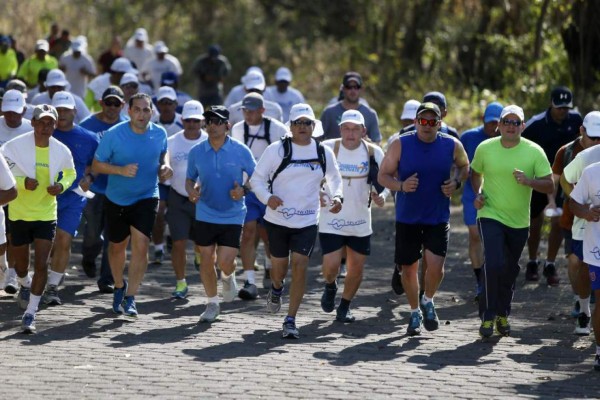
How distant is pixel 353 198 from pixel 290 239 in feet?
2.98

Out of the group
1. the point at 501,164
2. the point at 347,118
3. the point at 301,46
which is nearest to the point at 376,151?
the point at 347,118

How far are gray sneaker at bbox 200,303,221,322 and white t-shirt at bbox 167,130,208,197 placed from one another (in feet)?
6.75

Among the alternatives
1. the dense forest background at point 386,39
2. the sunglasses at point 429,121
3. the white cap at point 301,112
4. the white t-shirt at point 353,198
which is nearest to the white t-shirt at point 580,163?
the sunglasses at point 429,121

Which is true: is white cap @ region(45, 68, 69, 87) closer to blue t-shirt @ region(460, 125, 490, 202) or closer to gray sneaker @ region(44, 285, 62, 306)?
gray sneaker @ region(44, 285, 62, 306)

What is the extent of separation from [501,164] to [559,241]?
3355 millimetres

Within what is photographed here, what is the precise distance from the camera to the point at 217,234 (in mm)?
12844

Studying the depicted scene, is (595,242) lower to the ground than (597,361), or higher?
higher

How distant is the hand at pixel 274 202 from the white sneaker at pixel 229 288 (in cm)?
151

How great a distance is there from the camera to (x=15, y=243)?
12.7 m

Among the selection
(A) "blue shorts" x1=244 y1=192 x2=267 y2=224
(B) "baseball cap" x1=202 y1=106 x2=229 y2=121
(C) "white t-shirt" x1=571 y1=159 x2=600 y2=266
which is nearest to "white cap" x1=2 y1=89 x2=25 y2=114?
(B) "baseball cap" x1=202 y1=106 x2=229 y2=121

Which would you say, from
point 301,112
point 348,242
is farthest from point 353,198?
point 301,112

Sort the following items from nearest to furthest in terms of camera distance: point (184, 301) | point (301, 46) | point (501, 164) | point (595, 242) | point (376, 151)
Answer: point (595, 242), point (501, 164), point (376, 151), point (184, 301), point (301, 46)

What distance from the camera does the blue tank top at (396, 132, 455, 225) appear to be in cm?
1207

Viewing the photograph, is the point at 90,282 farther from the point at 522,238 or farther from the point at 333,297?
the point at 522,238
